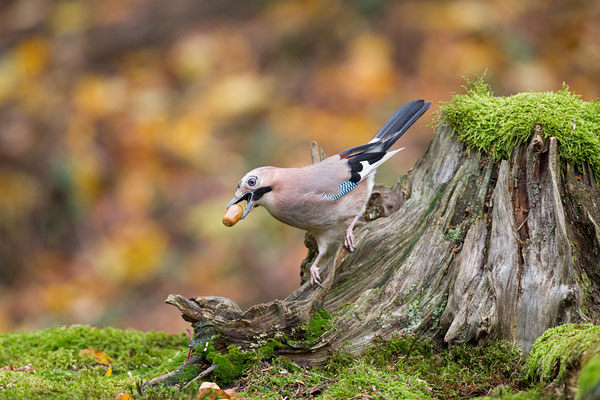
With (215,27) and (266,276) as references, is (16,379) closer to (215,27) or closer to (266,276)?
(266,276)

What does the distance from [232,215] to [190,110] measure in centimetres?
604

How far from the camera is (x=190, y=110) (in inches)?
417

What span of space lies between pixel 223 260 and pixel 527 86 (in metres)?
5.54

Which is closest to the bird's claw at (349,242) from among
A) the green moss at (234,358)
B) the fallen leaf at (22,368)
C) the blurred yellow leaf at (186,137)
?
the green moss at (234,358)

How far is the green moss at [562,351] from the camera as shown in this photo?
3223 mm

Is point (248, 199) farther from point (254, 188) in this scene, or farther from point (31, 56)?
point (31, 56)

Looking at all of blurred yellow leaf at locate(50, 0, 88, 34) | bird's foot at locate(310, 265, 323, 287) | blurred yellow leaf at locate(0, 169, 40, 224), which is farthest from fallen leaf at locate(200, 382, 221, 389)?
blurred yellow leaf at locate(50, 0, 88, 34)

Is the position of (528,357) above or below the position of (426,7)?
below

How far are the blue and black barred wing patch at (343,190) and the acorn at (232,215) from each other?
2.42 feet

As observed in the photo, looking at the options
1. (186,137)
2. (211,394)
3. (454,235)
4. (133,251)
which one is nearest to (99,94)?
(186,137)

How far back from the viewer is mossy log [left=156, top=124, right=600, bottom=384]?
428 centimetres

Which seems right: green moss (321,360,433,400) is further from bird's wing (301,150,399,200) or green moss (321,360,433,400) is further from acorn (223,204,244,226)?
bird's wing (301,150,399,200)

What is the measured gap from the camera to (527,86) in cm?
1005

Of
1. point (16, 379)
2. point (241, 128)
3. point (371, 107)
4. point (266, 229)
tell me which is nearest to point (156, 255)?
point (266, 229)
